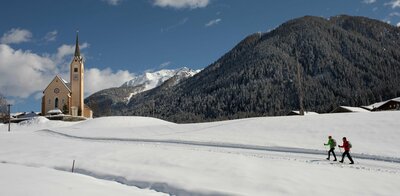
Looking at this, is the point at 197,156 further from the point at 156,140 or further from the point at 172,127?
the point at 172,127

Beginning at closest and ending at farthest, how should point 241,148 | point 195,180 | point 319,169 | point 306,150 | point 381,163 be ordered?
point 195,180, point 319,169, point 381,163, point 306,150, point 241,148

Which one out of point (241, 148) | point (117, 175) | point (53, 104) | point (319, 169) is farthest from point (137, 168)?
point (53, 104)

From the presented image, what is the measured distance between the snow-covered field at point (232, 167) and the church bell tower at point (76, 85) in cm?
6403

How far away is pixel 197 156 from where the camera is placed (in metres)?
22.6

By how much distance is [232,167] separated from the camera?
1839 centimetres

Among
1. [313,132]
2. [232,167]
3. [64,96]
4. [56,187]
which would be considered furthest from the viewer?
[64,96]

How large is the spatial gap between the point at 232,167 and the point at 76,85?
293 ft

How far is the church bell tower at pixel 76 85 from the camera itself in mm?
99625

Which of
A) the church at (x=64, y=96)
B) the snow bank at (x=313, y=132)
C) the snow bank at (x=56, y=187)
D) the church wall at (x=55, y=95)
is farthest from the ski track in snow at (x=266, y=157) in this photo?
the church wall at (x=55, y=95)

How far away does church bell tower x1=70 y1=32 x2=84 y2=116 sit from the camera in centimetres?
9962

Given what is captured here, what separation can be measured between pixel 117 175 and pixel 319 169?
9575 millimetres

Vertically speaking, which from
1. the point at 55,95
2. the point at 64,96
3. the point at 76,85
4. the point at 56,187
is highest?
the point at 76,85

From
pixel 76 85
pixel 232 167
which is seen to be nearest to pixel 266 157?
Result: pixel 232 167

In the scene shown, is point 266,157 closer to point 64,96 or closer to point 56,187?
point 56,187
